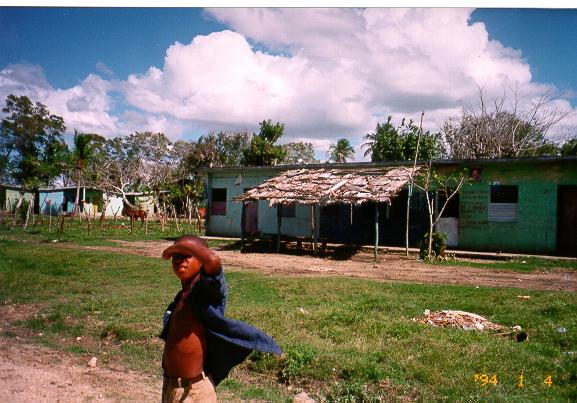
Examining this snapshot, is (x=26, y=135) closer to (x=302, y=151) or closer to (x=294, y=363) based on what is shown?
(x=294, y=363)

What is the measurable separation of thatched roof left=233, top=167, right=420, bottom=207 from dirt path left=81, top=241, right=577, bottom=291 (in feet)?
6.38

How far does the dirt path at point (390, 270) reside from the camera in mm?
10461

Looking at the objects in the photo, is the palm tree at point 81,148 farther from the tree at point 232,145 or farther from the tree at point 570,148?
the tree at point 570,148

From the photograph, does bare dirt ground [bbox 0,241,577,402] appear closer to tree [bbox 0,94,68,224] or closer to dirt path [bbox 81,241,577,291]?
dirt path [bbox 81,241,577,291]

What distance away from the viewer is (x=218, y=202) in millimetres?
22375

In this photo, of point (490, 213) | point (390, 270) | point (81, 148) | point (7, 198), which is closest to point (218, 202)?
point (390, 270)

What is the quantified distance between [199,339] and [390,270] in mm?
10424

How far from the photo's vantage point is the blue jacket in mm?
2385

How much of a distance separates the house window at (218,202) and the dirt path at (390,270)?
631 centimetres

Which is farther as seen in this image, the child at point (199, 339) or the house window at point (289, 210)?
the house window at point (289, 210)

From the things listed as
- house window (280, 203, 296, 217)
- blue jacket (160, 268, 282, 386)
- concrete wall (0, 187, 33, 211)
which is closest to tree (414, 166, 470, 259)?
house window (280, 203, 296, 217)

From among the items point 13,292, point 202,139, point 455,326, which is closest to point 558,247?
point 455,326

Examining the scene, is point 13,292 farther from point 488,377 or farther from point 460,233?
point 460,233
